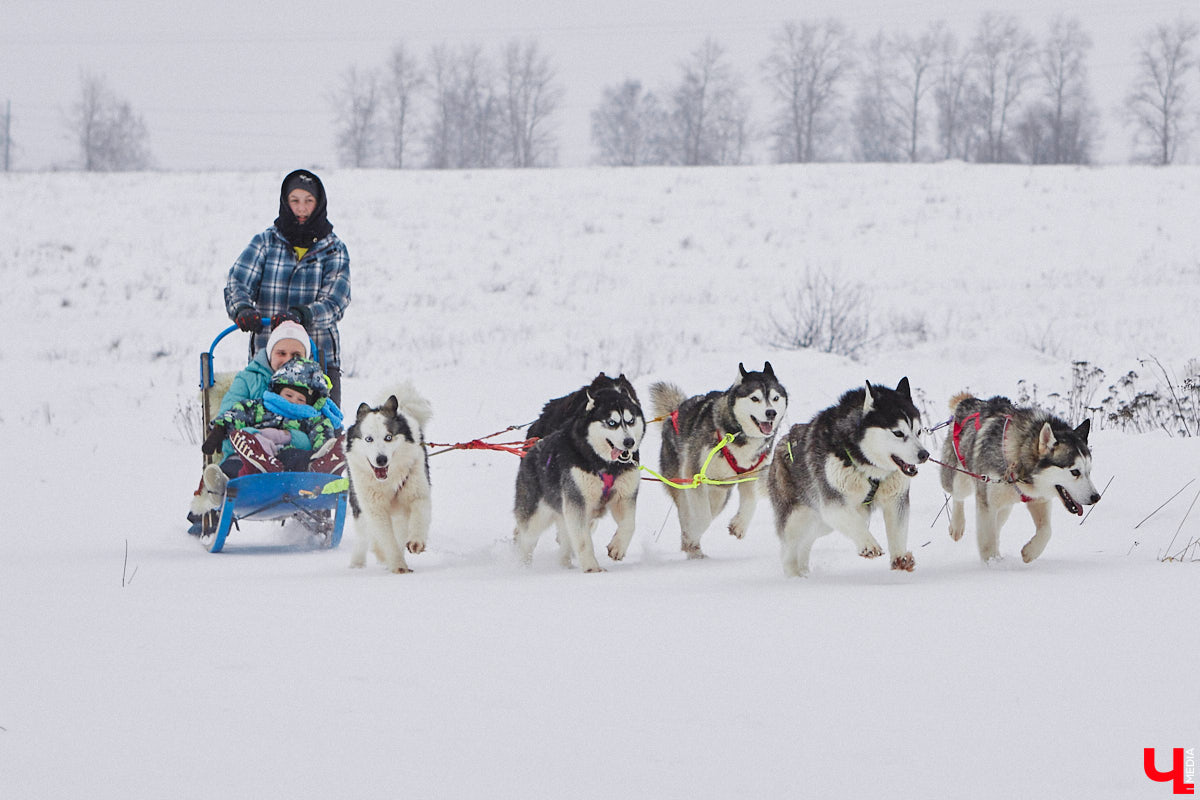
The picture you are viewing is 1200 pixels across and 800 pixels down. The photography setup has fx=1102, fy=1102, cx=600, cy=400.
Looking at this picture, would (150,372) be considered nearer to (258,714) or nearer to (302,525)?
(302,525)

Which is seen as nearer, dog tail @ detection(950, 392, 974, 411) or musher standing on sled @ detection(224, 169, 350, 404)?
dog tail @ detection(950, 392, 974, 411)

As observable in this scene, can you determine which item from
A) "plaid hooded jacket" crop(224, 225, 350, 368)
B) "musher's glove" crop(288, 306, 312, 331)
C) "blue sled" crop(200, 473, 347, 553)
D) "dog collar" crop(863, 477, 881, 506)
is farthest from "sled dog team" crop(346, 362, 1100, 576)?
Result: "plaid hooded jacket" crop(224, 225, 350, 368)

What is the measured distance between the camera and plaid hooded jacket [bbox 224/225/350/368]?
6.41 meters

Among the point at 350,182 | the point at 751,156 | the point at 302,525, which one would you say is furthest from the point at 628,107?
the point at 302,525

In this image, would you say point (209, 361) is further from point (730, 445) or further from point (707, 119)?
point (707, 119)

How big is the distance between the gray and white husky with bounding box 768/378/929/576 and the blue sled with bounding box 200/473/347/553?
2.40 m

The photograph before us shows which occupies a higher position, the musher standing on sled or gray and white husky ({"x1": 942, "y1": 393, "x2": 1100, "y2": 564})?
the musher standing on sled

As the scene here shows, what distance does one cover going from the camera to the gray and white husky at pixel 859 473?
4410mm

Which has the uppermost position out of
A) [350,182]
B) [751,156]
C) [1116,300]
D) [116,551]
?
[751,156]

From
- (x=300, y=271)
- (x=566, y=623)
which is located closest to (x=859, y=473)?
(x=566, y=623)

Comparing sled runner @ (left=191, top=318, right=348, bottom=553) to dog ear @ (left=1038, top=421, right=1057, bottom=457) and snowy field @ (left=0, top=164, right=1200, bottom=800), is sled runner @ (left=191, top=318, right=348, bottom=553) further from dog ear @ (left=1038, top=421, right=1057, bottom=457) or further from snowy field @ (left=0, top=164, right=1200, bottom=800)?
dog ear @ (left=1038, top=421, right=1057, bottom=457)

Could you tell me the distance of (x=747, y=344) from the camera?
13.9m

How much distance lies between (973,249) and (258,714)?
21.3m

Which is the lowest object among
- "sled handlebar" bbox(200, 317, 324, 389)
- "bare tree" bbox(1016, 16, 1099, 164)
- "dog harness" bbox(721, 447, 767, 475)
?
"dog harness" bbox(721, 447, 767, 475)
